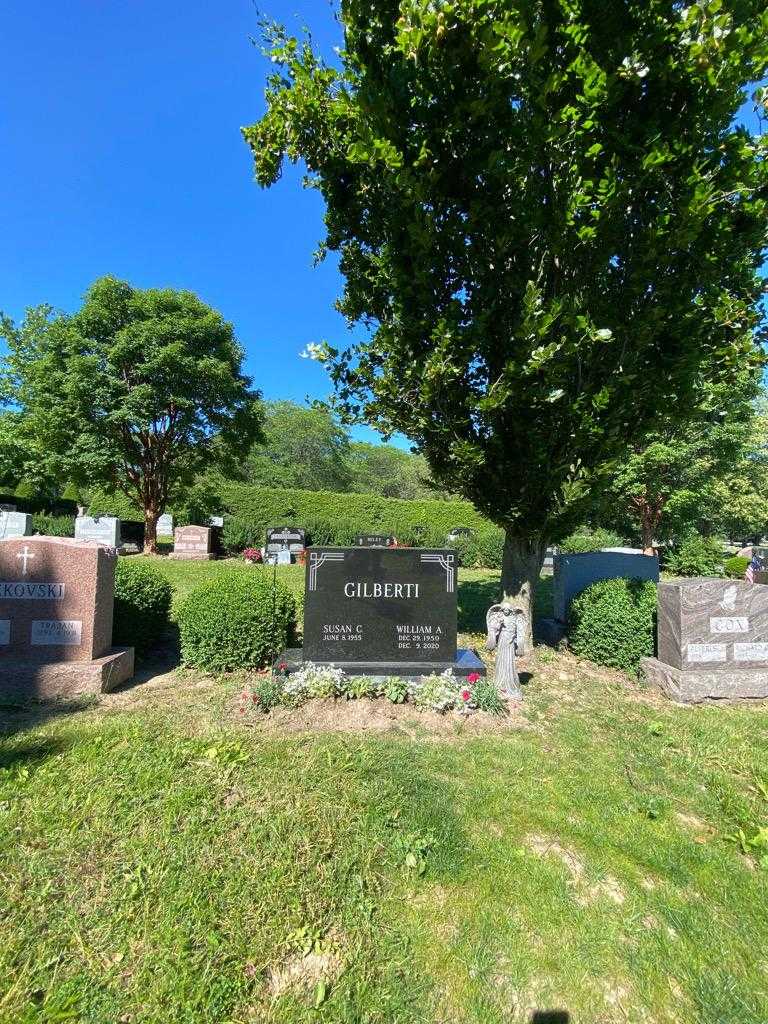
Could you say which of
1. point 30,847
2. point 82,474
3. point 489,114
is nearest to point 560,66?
point 489,114

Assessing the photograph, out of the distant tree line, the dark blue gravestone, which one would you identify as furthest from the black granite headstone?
the distant tree line

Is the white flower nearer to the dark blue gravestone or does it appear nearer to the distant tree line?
the dark blue gravestone

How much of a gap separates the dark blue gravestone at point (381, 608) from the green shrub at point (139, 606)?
6.54 ft

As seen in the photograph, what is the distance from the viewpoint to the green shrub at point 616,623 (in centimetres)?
573

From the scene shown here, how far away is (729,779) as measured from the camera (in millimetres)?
3363

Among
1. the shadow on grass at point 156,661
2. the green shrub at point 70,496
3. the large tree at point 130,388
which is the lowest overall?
the shadow on grass at point 156,661

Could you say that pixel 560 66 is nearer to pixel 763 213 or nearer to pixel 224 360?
pixel 763 213

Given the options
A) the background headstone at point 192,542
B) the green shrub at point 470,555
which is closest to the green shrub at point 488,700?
the background headstone at point 192,542

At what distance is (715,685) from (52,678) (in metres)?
6.84

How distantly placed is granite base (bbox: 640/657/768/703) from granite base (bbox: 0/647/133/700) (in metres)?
6.00

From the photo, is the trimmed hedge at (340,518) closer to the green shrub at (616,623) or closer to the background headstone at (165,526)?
the background headstone at (165,526)

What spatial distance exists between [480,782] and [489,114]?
19.5ft

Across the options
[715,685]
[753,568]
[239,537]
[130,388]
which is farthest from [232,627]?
[753,568]

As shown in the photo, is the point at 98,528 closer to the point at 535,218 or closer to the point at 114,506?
the point at 114,506
